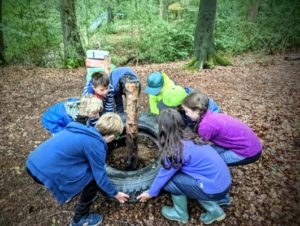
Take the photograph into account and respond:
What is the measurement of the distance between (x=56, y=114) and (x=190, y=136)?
6.80ft

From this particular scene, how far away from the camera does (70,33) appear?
9.48 meters

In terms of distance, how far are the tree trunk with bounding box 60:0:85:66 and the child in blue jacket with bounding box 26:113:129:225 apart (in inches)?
306

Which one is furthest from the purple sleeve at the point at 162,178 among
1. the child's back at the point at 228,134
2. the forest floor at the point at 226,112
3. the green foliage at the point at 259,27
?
the green foliage at the point at 259,27

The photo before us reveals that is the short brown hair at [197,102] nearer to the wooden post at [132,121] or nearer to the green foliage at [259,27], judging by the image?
the wooden post at [132,121]

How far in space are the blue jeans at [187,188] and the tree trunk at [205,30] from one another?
6.27 meters

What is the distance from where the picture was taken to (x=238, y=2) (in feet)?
44.3

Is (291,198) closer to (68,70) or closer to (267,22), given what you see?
(68,70)

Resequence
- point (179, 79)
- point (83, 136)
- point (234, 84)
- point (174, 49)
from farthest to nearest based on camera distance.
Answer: point (174, 49) → point (179, 79) → point (234, 84) → point (83, 136)

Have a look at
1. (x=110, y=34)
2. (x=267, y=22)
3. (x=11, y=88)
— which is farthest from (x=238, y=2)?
(x=11, y=88)

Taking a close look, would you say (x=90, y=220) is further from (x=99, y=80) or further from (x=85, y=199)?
(x=99, y=80)

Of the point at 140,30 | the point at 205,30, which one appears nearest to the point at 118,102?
the point at 205,30

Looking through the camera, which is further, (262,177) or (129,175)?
(262,177)

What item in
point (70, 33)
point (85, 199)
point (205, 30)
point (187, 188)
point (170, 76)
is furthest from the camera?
point (70, 33)

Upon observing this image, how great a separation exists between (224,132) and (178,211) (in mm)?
1142
